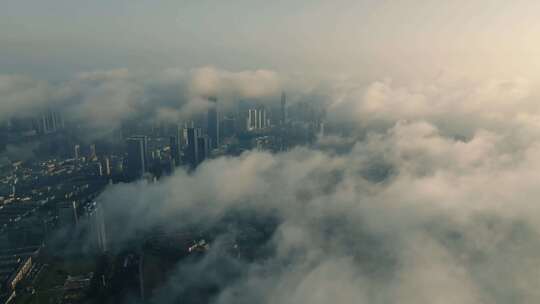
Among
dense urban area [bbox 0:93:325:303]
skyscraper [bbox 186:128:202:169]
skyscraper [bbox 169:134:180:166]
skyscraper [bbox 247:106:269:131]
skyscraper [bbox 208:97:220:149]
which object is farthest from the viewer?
skyscraper [bbox 247:106:269:131]

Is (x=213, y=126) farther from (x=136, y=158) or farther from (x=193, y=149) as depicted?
(x=136, y=158)

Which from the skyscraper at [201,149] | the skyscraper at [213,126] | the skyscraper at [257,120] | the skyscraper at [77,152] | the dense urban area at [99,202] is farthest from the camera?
the skyscraper at [257,120]

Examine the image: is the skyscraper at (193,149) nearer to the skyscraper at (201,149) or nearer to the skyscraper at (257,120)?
the skyscraper at (201,149)

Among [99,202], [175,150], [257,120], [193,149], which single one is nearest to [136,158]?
[175,150]

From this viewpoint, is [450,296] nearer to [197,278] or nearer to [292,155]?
[197,278]

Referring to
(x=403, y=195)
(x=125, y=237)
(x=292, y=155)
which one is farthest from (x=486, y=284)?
(x=292, y=155)

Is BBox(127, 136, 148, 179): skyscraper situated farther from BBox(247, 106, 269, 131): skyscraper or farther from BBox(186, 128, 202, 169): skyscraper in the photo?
BBox(247, 106, 269, 131): skyscraper

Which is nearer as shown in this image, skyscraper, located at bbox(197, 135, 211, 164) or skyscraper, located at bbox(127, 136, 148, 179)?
skyscraper, located at bbox(127, 136, 148, 179)

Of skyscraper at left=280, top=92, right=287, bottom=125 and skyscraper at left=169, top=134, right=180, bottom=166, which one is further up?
skyscraper at left=280, top=92, right=287, bottom=125

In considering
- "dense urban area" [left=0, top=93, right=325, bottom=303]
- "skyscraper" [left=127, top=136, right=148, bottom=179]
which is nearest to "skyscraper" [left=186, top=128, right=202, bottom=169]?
"dense urban area" [left=0, top=93, right=325, bottom=303]

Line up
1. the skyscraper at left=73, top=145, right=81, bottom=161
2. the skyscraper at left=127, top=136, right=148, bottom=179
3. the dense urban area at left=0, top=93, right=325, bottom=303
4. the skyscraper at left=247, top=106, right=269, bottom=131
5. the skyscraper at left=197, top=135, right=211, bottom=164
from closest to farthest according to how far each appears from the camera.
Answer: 1. the dense urban area at left=0, top=93, right=325, bottom=303
2. the skyscraper at left=127, top=136, right=148, bottom=179
3. the skyscraper at left=197, top=135, right=211, bottom=164
4. the skyscraper at left=73, top=145, right=81, bottom=161
5. the skyscraper at left=247, top=106, right=269, bottom=131

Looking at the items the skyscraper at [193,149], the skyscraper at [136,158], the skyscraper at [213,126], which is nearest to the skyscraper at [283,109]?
the skyscraper at [213,126]
